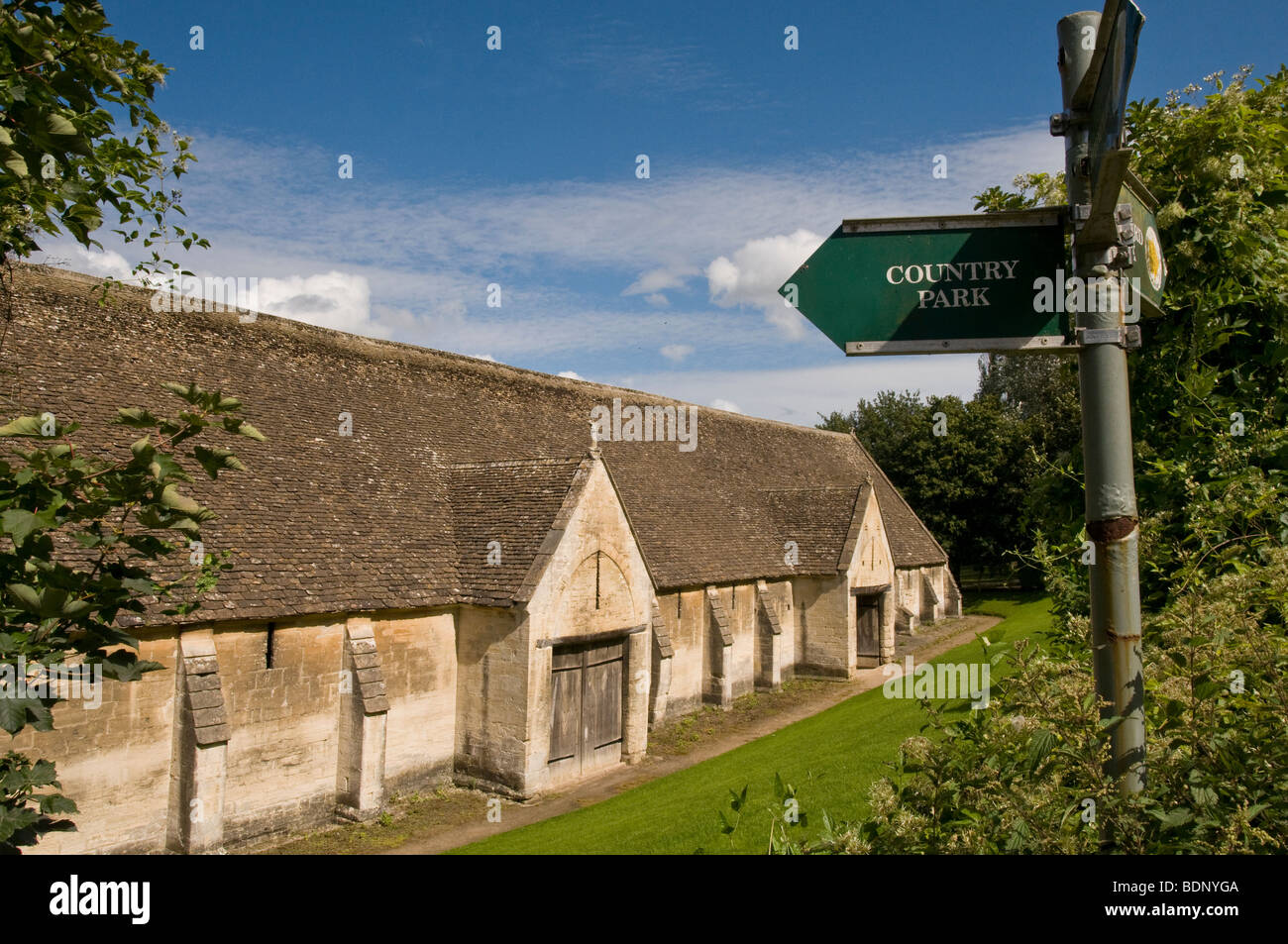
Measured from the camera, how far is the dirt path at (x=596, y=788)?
13.1 meters

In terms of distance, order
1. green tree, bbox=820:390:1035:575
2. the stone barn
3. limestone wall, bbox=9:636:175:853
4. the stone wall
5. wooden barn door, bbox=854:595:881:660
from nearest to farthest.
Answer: limestone wall, bbox=9:636:175:853, the stone wall, the stone barn, wooden barn door, bbox=854:595:881:660, green tree, bbox=820:390:1035:575

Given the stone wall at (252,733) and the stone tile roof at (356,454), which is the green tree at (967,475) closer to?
the stone tile roof at (356,454)

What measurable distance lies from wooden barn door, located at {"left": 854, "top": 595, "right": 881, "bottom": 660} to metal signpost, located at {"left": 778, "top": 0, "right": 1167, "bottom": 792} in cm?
2675

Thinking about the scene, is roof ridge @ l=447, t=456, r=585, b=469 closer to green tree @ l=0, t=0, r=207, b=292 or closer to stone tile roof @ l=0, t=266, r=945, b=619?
stone tile roof @ l=0, t=266, r=945, b=619

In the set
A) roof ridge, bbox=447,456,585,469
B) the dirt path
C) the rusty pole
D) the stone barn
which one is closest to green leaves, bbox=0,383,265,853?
the rusty pole

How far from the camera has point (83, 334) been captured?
15.0m

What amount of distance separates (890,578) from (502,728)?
1843 cm

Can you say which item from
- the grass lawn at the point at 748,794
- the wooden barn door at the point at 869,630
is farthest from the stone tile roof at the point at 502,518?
the wooden barn door at the point at 869,630

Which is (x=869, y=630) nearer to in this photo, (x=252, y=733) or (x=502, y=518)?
(x=502, y=518)

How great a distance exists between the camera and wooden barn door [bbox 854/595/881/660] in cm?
2869

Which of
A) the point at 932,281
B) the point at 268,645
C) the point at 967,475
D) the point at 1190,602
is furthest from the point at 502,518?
the point at 967,475

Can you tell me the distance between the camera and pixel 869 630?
2873 centimetres

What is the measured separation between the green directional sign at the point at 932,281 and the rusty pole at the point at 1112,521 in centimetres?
36
